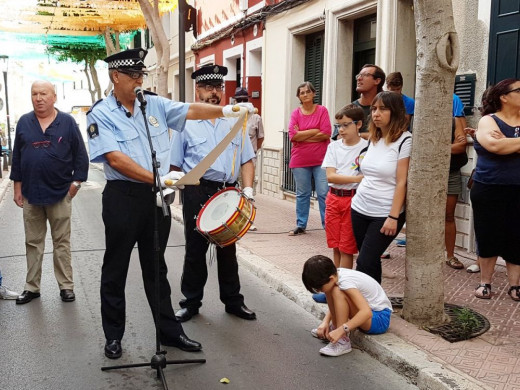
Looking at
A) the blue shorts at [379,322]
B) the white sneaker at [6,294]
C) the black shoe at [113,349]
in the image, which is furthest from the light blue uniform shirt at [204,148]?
the white sneaker at [6,294]

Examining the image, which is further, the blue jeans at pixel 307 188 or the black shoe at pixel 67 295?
the blue jeans at pixel 307 188

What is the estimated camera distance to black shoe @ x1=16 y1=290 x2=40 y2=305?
5535 mm

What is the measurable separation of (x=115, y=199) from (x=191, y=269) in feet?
3.78

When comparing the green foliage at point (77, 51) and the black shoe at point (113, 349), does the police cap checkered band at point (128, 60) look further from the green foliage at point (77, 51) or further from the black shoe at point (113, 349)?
the green foliage at point (77, 51)

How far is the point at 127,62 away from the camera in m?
4.02

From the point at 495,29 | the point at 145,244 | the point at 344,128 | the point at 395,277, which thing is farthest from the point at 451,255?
the point at 145,244

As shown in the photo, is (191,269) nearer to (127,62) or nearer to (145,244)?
(145,244)

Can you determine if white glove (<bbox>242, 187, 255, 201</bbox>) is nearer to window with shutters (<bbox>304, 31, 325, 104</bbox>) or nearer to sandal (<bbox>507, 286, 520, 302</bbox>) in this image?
sandal (<bbox>507, 286, 520, 302</bbox>)

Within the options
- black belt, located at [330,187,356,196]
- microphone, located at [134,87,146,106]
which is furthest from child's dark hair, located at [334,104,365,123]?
microphone, located at [134,87,146,106]

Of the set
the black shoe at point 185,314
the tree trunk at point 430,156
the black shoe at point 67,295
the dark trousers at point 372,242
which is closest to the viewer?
the tree trunk at point 430,156

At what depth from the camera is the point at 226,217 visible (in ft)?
13.9

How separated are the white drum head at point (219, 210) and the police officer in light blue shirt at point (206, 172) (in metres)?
0.35

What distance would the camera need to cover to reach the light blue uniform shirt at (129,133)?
3947 millimetres

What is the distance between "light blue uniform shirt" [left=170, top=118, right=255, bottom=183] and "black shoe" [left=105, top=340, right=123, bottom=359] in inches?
57.1
